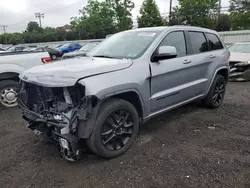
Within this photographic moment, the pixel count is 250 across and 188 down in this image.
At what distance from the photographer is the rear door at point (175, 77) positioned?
12.3ft

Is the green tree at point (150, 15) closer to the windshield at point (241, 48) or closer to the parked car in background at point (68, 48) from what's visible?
the parked car in background at point (68, 48)

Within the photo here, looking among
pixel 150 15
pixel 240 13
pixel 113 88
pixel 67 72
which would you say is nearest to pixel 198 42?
pixel 113 88

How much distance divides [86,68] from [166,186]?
1.72m

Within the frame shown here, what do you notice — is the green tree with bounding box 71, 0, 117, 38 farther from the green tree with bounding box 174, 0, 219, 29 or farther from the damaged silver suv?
the damaged silver suv

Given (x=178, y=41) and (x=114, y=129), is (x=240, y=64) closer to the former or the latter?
(x=178, y=41)

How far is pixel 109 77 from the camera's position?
3105 millimetres

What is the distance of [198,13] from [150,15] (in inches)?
290

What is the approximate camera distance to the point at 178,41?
4.32 metres

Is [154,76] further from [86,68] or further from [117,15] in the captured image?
[117,15]

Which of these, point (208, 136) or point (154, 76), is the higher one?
point (154, 76)

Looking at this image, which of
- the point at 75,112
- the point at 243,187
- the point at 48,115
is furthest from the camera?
the point at 48,115

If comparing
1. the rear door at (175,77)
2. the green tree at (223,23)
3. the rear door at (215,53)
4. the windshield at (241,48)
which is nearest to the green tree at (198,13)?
the green tree at (223,23)

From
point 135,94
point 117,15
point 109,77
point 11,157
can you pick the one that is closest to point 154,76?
point 135,94

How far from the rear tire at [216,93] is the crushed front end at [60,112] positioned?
10.7ft
